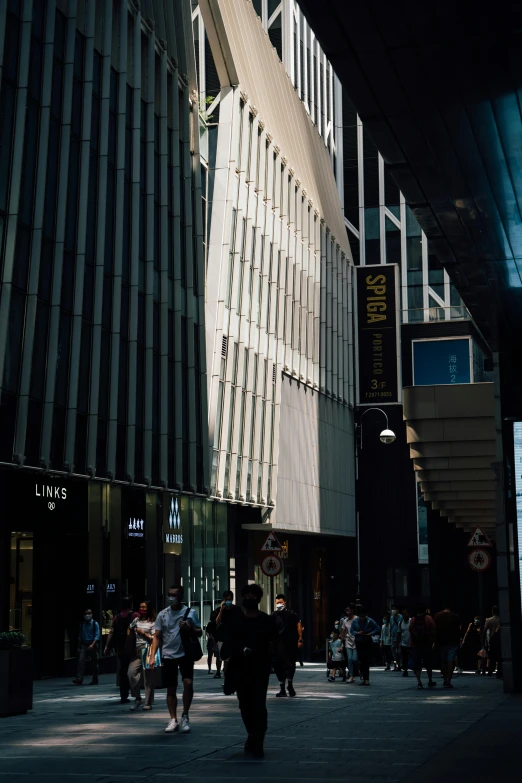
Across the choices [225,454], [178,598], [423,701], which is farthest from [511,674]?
[225,454]

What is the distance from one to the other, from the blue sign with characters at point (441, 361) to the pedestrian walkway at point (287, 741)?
3990 cm

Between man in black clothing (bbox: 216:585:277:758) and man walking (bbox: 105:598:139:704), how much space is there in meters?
7.23

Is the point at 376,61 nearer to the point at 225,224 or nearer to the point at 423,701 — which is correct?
the point at 423,701

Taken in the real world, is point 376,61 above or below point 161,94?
below

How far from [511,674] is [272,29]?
44.7 meters

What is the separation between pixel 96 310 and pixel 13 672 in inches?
499

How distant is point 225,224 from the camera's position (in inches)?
1535

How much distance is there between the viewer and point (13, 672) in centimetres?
1748

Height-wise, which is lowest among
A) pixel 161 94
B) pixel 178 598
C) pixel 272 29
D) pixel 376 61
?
pixel 178 598

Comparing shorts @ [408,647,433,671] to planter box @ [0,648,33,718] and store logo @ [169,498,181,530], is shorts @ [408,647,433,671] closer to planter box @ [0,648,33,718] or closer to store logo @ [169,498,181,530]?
planter box @ [0,648,33,718]

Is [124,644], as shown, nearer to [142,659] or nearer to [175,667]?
[142,659]

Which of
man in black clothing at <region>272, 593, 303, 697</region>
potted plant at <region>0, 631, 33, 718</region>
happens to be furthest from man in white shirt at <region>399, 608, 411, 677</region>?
potted plant at <region>0, 631, 33, 718</region>

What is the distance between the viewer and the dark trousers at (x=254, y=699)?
12.1 metres

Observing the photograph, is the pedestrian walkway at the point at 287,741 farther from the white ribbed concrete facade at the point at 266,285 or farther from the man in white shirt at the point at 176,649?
the white ribbed concrete facade at the point at 266,285
